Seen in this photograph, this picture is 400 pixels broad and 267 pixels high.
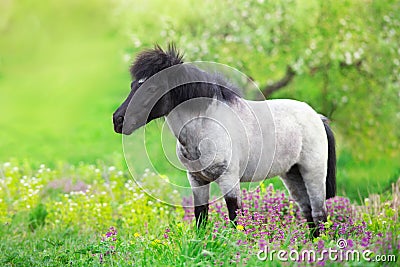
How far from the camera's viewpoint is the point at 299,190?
14.7ft

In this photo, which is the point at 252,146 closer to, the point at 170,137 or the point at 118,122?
the point at 170,137

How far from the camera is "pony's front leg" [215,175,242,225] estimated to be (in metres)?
3.76

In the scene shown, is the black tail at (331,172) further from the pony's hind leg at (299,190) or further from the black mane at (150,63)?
the black mane at (150,63)

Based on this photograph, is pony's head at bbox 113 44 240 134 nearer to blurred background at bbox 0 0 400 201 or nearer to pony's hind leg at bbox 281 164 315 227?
pony's hind leg at bbox 281 164 315 227

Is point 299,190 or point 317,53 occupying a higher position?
point 317,53

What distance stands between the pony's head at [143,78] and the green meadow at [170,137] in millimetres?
244

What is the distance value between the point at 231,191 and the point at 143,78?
38.9 inches

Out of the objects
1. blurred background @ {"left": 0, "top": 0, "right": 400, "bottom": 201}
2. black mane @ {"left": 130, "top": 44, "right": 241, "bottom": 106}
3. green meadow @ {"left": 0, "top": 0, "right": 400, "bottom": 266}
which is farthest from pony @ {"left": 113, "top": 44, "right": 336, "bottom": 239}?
blurred background @ {"left": 0, "top": 0, "right": 400, "bottom": 201}

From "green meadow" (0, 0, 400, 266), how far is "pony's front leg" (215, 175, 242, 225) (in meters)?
0.24

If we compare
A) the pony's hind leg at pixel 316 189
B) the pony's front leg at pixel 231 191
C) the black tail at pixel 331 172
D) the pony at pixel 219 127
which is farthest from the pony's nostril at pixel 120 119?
the black tail at pixel 331 172

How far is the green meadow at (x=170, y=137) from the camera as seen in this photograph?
400 cm

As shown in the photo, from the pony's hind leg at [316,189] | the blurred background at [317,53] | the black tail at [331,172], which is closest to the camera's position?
the pony's hind leg at [316,189]

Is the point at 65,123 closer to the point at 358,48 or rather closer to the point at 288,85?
the point at 288,85

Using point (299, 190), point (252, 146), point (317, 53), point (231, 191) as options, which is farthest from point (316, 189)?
point (317, 53)
